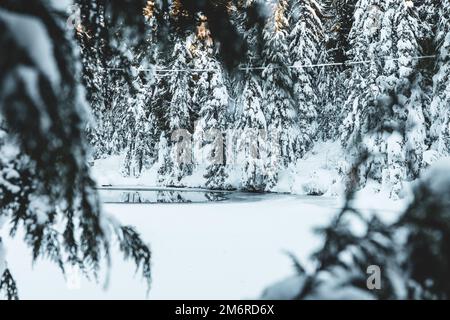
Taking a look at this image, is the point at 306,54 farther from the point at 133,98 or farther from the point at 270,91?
the point at 133,98

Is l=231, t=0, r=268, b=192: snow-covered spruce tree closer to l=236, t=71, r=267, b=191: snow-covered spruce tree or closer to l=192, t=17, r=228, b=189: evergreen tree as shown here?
l=236, t=71, r=267, b=191: snow-covered spruce tree

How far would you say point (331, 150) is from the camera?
33.8 m

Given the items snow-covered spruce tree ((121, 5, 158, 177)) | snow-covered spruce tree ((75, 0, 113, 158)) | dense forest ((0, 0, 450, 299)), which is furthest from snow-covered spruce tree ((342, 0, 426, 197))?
snow-covered spruce tree ((121, 5, 158, 177))

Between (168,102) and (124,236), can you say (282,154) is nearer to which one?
(168,102)

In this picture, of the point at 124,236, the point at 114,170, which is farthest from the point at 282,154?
the point at 124,236

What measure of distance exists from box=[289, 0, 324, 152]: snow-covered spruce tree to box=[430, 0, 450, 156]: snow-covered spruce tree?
11.4 m

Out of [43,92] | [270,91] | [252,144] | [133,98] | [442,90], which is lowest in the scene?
[252,144]

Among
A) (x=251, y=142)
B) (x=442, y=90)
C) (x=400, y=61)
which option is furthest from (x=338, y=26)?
(x=442, y=90)

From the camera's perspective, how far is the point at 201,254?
11.0m

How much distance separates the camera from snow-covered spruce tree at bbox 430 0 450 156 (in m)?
17.3

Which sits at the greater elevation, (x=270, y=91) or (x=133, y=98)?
(x=270, y=91)

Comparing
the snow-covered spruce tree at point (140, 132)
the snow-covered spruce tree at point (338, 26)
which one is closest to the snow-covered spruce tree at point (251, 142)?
the snow-covered spruce tree at point (140, 132)

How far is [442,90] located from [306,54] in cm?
1455

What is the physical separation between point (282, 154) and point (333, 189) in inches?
232
